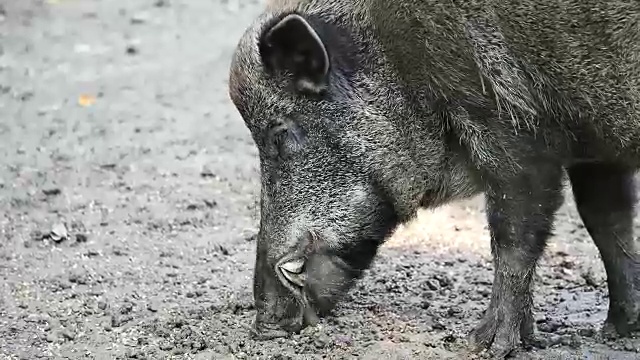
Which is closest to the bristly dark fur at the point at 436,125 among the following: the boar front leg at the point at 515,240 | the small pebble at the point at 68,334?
the boar front leg at the point at 515,240

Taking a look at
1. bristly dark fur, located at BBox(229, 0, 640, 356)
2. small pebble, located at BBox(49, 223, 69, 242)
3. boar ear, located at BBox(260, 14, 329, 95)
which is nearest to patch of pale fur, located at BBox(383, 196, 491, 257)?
bristly dark fur, located at BBox(229, 0, 640, 356)

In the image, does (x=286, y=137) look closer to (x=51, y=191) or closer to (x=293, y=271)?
(x=293, y=271)

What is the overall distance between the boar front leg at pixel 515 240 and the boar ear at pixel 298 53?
91 cm

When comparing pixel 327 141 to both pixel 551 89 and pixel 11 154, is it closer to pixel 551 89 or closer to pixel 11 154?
pixel 551 89

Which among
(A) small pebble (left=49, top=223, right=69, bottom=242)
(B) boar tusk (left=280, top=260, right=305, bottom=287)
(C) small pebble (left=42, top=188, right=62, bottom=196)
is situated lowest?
(C) small pebble (left=42, top=188, right=62, bottom=196)

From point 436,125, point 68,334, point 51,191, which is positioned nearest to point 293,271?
point 436,125

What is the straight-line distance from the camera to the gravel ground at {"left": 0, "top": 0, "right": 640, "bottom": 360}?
4984 mm

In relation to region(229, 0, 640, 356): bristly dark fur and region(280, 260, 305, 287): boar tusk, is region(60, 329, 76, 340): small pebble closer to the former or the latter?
region(229, 0, 640, 356): bristly dark fur

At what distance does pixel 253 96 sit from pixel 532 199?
1.34 m

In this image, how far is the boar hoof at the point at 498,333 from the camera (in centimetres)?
473

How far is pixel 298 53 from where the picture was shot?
466 centimetres

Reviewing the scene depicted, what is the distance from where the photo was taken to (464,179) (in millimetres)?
4809

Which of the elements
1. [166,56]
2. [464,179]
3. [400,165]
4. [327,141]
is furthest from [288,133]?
[166,56]

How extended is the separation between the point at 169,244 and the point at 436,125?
2.33 meters
